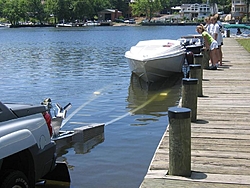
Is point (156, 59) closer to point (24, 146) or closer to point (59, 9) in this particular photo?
point (24, 146)

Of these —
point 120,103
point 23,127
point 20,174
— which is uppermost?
point 23,127

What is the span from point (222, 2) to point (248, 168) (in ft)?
631

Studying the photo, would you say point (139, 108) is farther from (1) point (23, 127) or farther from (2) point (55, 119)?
(1) point (23, 127)

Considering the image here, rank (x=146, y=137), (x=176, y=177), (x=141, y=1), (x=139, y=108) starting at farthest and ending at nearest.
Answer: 1. (x=141, y=1)
2. (x=139, y=108)
3. (x=146, y=137)
4. (x=176, y=177)

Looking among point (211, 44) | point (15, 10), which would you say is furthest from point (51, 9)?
point (211, 44)

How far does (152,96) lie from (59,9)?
6360 inches

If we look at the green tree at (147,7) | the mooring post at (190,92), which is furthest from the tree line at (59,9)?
the mooring post at (190,92)

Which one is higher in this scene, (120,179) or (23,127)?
(23,127)

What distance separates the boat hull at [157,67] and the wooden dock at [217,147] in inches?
257

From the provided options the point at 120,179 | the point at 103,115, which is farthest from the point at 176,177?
the point at 103,115

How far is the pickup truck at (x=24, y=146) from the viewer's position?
4.59 metres

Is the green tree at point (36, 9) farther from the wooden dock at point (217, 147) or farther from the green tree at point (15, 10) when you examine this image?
the wooden dock at point (217, 147)

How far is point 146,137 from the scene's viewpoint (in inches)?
417

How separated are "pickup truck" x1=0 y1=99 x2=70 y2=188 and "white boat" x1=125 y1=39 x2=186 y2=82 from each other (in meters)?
13.1
